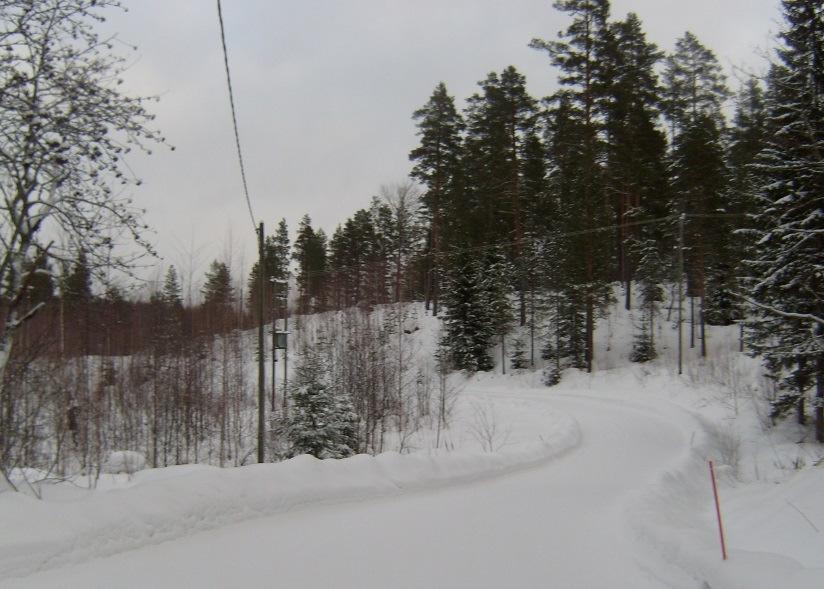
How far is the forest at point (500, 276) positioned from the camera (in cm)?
1196

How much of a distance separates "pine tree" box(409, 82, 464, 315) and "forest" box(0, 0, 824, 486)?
170mm

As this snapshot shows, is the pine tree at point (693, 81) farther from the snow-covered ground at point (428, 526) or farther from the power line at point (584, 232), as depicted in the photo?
the snow-covered ground at point (428, 526)

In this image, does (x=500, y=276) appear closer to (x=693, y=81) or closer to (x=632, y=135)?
(x=632, y=135)

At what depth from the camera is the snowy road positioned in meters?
4.83

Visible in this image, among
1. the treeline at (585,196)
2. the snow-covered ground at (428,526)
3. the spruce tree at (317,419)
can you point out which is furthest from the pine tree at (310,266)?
the snow-covered ground at (428,526)

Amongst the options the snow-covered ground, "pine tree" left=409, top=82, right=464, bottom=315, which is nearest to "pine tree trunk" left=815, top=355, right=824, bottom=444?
the snow-covered ground

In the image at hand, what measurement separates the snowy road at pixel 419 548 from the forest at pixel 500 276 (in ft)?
8.75

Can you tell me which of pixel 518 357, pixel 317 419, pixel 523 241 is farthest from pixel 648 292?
pixel 317 419

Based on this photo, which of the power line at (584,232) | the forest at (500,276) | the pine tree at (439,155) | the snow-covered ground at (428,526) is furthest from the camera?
the pine tree at (439,155)

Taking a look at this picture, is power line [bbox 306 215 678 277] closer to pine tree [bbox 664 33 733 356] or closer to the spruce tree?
pine tree [bbox 664 33 733 356]

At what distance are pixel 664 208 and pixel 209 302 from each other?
32.5 metres

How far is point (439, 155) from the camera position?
4116 centimetres

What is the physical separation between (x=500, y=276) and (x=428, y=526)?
31.9m

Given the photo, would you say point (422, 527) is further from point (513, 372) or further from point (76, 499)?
point (513, 372)
